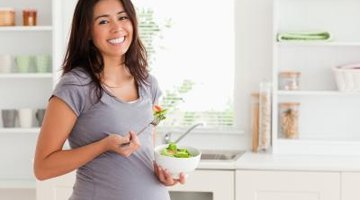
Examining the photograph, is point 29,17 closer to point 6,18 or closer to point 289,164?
point 6,18

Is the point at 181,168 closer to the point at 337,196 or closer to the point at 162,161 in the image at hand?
the point at 162,161

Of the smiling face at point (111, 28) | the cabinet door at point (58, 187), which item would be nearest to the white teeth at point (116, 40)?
the smiling face at point (111, 28)

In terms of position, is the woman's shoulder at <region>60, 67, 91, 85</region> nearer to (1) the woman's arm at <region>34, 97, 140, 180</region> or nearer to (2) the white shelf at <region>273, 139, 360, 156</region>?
(1) the woman's arm at <region>34, 97, 140, 180</region>

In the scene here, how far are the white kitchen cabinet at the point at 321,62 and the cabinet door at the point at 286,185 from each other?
1.63ft

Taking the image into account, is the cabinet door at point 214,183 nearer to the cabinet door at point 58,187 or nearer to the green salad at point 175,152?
the cabinet door at point 58,187

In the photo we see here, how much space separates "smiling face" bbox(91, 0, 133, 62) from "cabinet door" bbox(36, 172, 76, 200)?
5.64 feet

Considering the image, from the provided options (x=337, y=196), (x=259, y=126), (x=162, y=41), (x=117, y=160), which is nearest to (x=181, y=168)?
(x=117, y=160)

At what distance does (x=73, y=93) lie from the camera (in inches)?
70.1

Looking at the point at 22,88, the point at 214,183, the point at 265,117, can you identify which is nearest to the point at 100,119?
the point at 214,183

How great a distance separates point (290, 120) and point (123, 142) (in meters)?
2.23

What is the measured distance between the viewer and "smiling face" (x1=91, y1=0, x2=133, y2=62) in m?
1.83

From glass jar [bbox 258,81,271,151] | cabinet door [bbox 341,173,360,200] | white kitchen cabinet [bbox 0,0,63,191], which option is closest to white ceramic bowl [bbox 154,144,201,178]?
cabinet door [bbox 341,173,360,200]

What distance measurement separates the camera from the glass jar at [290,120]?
12.5 ft

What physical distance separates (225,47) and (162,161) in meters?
2.15
